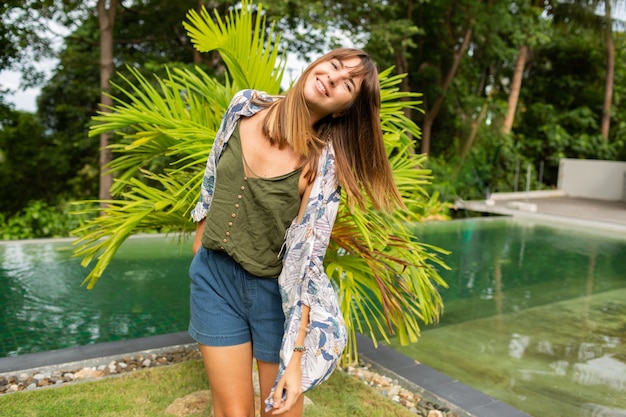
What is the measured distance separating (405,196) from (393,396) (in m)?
1.06

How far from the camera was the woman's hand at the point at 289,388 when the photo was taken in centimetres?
144

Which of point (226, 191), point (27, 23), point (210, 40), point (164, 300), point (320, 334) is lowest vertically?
point (164, 300)

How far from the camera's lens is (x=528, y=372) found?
11.6 feet

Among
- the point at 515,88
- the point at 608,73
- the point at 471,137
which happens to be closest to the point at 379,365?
the point at 471,137

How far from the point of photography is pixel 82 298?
4906 millimetres

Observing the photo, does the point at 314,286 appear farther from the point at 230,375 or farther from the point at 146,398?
the point at 146,398

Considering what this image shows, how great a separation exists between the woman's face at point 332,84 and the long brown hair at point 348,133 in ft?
0.04

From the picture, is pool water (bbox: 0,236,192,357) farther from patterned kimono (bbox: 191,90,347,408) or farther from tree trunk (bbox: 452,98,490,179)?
tree trunk (bbox: 452,98,490,179)

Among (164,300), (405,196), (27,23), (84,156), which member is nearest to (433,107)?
(84,156)

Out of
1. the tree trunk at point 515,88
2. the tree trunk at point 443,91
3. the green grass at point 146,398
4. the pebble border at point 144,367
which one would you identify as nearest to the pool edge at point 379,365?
the pebble border at point 144,367

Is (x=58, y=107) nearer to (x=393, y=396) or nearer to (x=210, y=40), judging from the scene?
(x=210, y=40)

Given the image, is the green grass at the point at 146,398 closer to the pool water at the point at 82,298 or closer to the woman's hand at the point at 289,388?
the pool water at the point at 82,298

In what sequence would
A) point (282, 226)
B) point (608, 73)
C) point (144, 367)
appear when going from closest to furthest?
point (282, 226)
point (144, 367)
point (608, 73)

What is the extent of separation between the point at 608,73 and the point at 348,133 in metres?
16.5
